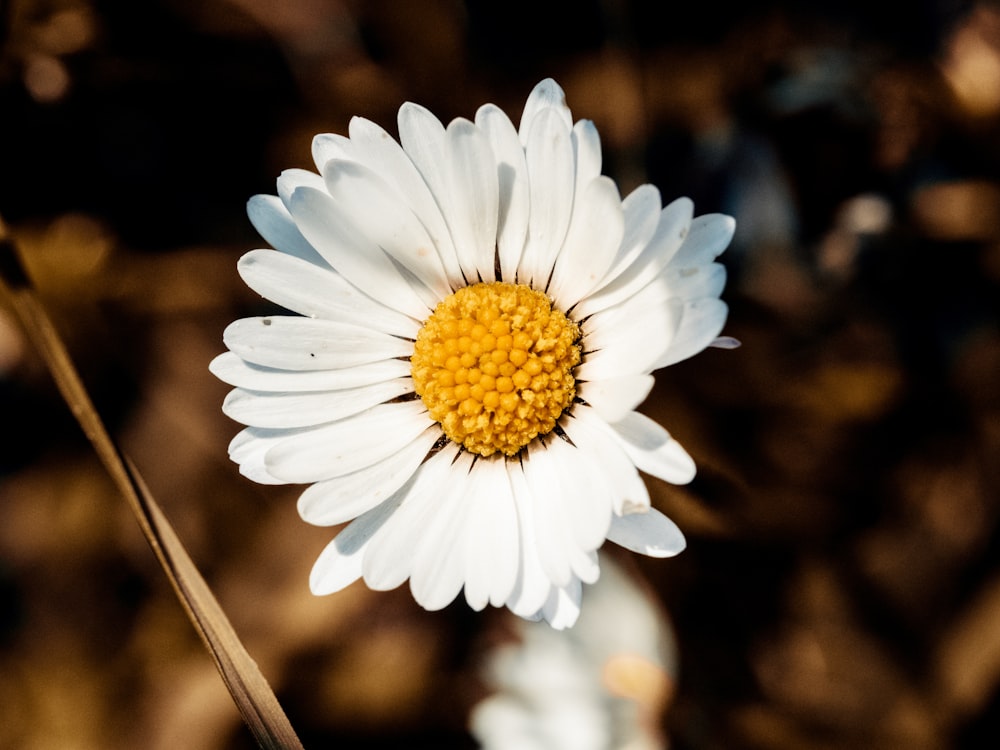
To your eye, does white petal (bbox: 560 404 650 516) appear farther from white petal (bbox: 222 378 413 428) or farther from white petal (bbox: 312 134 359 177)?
white petal (bbox: 312 134 359 177)

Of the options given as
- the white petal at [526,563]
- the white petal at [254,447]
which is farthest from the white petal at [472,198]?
the white petal at [254,447]

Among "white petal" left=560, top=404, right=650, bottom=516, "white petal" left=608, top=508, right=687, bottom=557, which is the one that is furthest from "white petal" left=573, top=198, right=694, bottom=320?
"white petal" left=608, top=508, right=687, bottom=557

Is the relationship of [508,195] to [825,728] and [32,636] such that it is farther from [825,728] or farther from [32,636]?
[32,636]

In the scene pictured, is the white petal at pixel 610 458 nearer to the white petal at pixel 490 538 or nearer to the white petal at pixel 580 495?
the white petal at pixel 580 495

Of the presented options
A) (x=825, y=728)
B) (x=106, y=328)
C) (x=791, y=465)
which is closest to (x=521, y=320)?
(x=791, y=465)

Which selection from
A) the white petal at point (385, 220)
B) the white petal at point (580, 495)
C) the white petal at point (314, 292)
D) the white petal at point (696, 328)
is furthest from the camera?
the white petal at point (314, 292)

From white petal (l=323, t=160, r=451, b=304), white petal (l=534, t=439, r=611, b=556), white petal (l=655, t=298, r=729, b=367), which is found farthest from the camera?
white petal (l=323, t=160, r=451, b=304)
